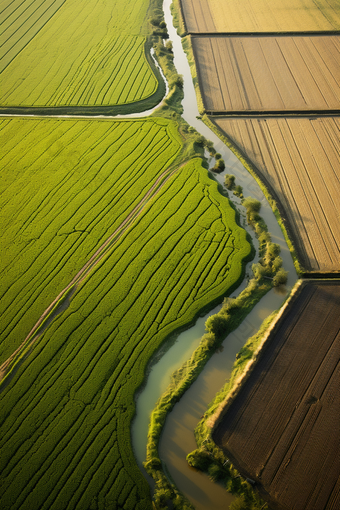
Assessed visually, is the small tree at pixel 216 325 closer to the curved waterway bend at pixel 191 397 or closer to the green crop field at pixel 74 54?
the curved waterway bend at pixel 191 397

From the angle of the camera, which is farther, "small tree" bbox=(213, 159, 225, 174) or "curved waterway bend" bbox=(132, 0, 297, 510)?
"small tree" bbox=(213, 159, 225, 174)

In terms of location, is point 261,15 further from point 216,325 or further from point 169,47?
point 216,325

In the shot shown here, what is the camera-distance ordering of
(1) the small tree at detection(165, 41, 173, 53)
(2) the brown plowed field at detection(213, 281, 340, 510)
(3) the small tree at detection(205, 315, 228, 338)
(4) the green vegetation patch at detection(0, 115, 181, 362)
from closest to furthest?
(2) the brown plowed field at detection(213, 281, 340, 510), (3) the small tree at detection(205, 315, 228, 338), (4) the green vegetation patch at detection(0, 115, 181, 362), (1) the small tree at detection(165, 41, 173, 53)

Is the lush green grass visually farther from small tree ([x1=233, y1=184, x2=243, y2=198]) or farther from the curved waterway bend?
the curved waterway bend

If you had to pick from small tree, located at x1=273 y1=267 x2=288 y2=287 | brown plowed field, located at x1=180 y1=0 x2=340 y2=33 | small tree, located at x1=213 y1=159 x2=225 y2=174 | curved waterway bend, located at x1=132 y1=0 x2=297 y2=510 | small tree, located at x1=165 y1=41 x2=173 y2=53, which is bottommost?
curved waterway bend, located at x1=132 y1=0 x2=297 y2=510

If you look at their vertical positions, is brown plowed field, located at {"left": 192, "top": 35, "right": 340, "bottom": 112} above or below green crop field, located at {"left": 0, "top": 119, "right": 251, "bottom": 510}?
above

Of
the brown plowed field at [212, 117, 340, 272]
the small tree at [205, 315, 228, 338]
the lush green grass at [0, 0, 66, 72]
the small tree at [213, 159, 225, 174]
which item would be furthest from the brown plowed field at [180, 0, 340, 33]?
the small tree at [205, 315, 228, 338]

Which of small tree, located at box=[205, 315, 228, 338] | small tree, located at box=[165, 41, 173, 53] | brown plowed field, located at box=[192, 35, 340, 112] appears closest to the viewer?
small tree, located at box=[205, 315, 228, 338]
